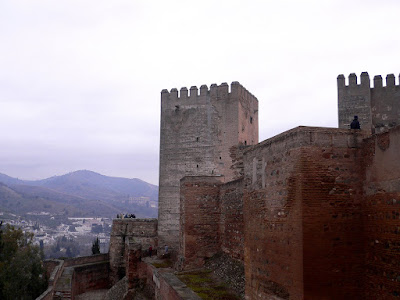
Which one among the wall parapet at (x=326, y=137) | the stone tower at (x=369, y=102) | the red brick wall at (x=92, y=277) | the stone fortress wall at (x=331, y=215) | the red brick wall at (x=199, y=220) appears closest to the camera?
the stone fortress wall at (x=331, y=215)

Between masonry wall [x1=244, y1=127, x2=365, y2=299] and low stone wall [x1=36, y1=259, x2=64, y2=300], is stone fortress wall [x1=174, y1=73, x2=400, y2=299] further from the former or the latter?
low stone wall [x1=36, y1=259, x2=64, y2=300]

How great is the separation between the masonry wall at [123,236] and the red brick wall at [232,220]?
443 inches

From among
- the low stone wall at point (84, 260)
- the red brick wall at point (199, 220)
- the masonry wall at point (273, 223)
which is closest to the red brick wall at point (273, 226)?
the masonry wall at point (273, 223)

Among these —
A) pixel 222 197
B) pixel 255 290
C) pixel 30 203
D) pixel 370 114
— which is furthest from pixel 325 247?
pixel 30 203

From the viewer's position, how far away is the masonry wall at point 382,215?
559cm

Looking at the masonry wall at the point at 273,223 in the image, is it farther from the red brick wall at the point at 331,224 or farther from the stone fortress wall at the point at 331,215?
the red brick wall at the point at 331,224

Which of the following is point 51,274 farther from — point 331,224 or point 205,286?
point 331,224

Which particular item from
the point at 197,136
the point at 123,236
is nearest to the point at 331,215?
the point at 197,136

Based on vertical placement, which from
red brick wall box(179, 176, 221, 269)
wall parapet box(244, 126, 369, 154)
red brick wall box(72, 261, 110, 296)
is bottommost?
red brick wall box(72, 261, 110, 296)

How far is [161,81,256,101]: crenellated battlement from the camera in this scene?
74.9ft

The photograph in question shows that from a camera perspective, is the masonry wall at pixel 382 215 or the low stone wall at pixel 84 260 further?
the low stone wall at pixel 84 260

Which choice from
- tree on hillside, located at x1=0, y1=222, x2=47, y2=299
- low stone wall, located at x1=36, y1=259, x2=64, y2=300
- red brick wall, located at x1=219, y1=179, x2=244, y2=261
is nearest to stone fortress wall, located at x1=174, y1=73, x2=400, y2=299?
red brick wall, located at x1=219, y1=179, x2=244, y2=261

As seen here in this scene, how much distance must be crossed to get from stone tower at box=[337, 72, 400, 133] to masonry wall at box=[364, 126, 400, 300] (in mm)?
13237

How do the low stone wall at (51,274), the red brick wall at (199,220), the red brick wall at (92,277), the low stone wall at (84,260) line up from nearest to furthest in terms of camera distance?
the red brick wall at (199,220)
the low stone wall at (51,274)
the red brick wall at (92,277)
the low stone wall at (84,260)
